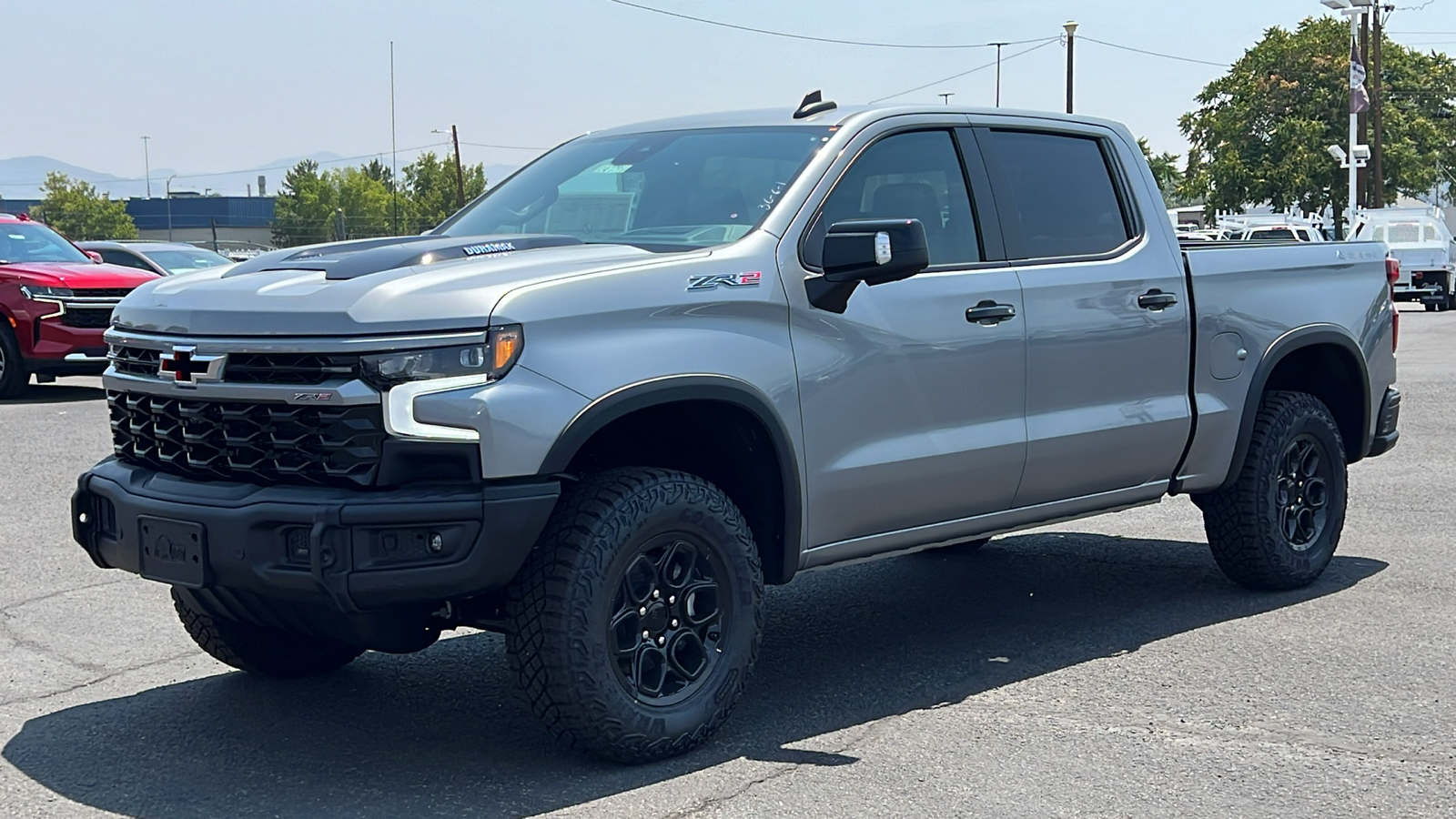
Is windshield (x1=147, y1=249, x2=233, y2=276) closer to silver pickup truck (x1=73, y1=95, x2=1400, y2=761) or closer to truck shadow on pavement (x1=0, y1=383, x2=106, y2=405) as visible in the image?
truck shadow on pavement (x1=0, y1=383, x2=106, y2=405)

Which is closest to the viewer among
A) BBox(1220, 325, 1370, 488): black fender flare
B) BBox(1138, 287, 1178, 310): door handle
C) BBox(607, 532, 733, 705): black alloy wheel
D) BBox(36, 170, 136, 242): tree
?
BBox(607, 532, 733, 705): black alloy wheel

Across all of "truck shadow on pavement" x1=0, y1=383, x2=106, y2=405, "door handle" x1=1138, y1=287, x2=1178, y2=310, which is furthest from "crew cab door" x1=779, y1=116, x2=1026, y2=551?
"truck shadow on pavement" x1=0, y1=383, x2=106, y2=405

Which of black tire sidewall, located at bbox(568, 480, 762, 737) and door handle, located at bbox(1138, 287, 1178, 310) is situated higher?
door handle, located at bbox(1138, 287, 1178, 310)

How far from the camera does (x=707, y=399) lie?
4711 millimetres

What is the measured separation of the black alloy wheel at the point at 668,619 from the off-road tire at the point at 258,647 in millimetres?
1185

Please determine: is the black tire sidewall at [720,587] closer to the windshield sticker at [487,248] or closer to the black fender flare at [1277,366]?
the windshield sticker at [487,248]

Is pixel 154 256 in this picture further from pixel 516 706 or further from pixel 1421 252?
pixel 1421 252

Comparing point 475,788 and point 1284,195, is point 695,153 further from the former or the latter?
point 1284,195

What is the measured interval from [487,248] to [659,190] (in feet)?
2.57

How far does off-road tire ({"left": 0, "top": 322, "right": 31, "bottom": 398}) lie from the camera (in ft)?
50.3

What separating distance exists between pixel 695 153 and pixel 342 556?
2.10 metres

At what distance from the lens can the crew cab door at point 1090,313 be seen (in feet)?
19.1

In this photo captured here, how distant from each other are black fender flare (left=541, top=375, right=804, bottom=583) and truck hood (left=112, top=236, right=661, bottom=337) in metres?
0.36

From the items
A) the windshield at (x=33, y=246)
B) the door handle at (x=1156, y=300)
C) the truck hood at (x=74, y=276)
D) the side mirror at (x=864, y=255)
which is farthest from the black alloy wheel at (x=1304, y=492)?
the windshield at (x=33, y=246)
